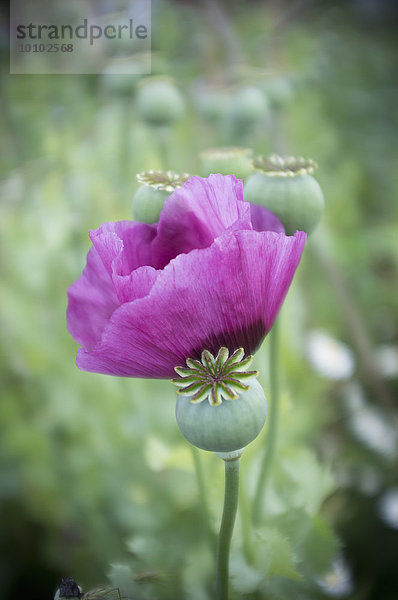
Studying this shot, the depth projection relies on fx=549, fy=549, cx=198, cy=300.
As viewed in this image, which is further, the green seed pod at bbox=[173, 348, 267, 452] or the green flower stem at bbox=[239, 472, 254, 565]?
the green flower stem at bbox=[239, 472, 254, 565]

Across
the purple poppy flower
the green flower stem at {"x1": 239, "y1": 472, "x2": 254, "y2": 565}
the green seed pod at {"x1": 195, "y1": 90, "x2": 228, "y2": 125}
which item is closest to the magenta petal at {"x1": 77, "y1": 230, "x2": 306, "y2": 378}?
the purple poppy flower

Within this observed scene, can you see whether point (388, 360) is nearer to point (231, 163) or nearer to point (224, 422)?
point (231, 163)

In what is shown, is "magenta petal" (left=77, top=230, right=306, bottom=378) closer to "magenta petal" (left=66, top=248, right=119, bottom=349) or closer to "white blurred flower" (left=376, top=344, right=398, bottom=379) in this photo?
"magenta petal" (left=66, top=248, right=119, bottom=349)

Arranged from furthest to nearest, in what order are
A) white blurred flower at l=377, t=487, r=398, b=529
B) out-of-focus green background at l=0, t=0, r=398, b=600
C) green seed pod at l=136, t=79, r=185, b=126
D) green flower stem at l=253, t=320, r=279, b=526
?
1. white blurred flower at l=377, t=487, r=398, b=529
2. green seed pod at l=136, t=79, r=185, b=126
3. out-of-focus green background at l=0, t=0, r=398, b=600
4. green flower stem at l=253, t=320, r=279, b=526

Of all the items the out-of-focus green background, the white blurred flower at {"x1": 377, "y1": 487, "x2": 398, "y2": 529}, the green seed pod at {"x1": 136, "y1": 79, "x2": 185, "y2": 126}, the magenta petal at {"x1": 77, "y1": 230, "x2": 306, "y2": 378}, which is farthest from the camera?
the white blurred flower at {"x1": 377, "y1": 487, "x2": 398, "y2": 529}

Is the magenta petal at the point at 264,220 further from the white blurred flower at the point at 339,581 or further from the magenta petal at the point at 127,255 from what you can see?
the white blurred flower at the point at 339,581

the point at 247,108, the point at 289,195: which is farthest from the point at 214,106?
the point at 289,195
